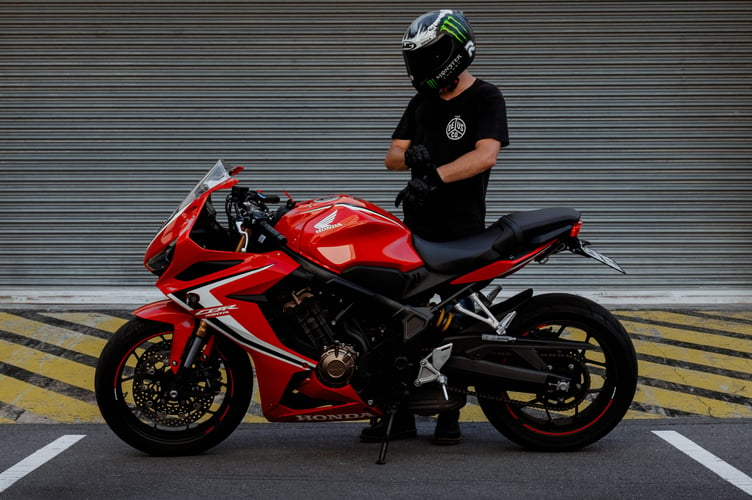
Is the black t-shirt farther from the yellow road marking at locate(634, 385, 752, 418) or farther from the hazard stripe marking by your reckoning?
the yellow road marking at locate(634, 385, 752, 418)

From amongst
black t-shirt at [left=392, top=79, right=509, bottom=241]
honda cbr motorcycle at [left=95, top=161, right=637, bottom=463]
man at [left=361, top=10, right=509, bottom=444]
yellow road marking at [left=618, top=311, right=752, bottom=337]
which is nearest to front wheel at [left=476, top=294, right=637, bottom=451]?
honda cbr motorcycle at [left=95, top=161, right=637, bottom=463]

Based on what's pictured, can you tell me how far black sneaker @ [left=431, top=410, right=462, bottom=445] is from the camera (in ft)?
17.4

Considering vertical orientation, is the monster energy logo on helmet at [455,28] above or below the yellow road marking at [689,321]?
above

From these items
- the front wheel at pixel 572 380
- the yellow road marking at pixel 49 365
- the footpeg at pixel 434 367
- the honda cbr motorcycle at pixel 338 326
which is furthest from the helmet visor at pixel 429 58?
the yellow road marking at pixel 49 365

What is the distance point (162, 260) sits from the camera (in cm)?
488

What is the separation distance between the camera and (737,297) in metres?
8.63

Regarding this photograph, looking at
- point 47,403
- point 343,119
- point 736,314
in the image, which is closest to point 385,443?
point 47,403

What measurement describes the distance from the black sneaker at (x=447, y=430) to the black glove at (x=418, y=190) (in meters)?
1.21

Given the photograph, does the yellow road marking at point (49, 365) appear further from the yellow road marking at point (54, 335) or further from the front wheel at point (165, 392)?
the front wheel at point (165, 392)

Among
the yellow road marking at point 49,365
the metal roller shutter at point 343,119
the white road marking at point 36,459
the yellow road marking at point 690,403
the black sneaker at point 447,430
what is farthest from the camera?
the metal roller shutter at point 343,119

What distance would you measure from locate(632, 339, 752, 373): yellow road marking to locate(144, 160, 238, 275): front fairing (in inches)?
150

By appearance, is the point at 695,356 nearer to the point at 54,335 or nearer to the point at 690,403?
the point at 690,403

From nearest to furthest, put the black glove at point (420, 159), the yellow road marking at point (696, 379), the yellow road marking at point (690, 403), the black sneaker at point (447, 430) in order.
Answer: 1. the black glove at point (420, 159)
2. the black sneaker at point (447, 430)
3. the yellow road marking at point (690, 403)
4. the yellow road marking at point (696, 379)

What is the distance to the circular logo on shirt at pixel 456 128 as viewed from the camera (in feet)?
17.3
